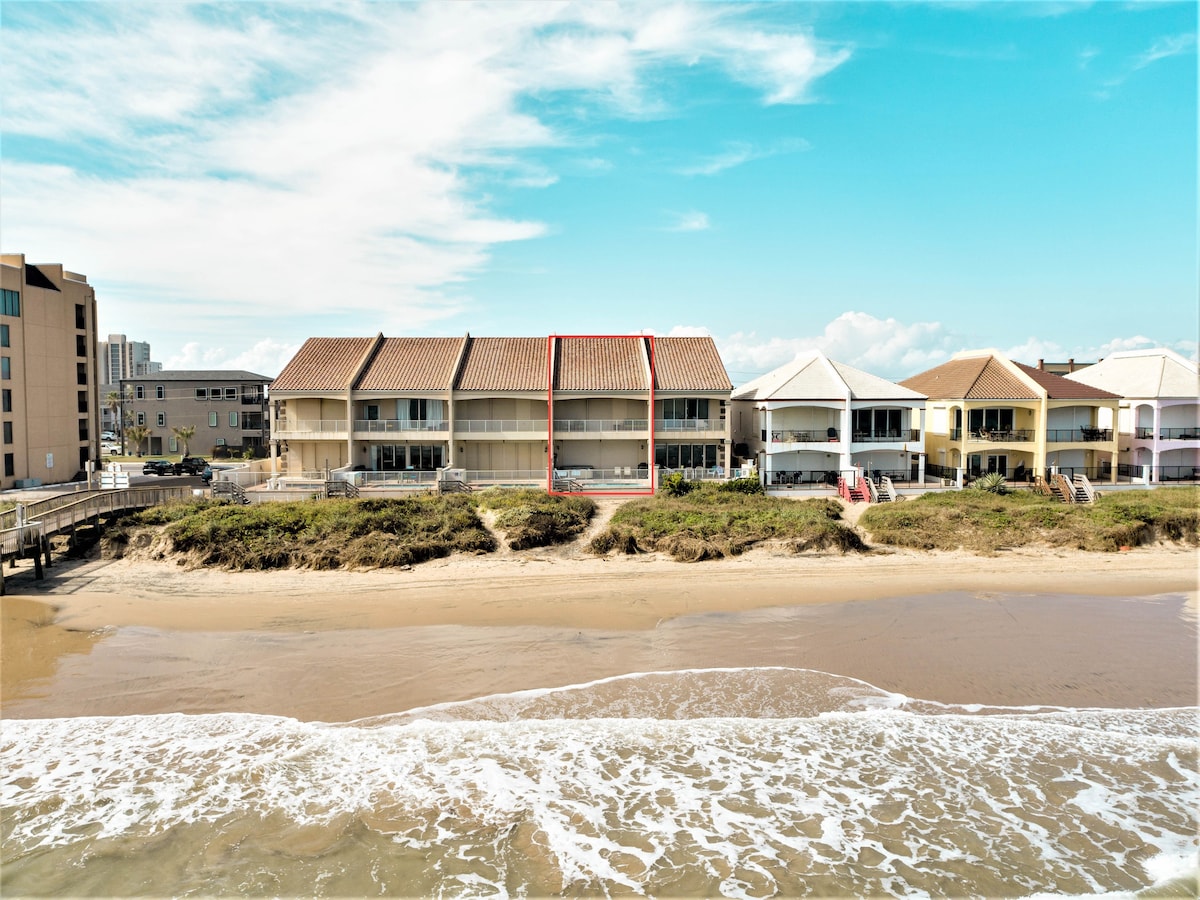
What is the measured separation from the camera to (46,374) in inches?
1674

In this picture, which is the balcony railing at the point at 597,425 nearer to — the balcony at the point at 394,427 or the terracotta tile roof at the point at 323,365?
the balcony at the point at 394,427

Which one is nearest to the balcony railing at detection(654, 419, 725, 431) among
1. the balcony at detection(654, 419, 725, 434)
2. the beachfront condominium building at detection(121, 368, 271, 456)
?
the balcony at detection(654, 419, 725, 434)

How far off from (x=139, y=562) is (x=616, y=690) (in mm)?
18740

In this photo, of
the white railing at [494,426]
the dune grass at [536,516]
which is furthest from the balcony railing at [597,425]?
the dune grass at [536,516]

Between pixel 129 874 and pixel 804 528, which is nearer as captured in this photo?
pixel 129 874

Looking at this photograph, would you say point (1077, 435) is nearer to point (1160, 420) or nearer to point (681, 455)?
point (1160, 420)

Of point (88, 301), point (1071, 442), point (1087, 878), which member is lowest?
point (1087, 878)

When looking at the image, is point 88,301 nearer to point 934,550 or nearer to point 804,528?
point 804,528

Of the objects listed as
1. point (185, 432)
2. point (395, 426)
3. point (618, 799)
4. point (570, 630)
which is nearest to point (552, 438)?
point (395, 426)

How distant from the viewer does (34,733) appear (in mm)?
13672

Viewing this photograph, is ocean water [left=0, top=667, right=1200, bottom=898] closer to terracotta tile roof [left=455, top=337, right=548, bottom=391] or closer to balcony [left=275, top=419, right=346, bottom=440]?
balcony [left=275, top=419, right=346, bottom=440]

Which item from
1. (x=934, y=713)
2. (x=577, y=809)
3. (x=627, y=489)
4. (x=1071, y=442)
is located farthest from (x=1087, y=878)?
(x=1071, y=442)

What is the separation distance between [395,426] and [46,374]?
2168cm

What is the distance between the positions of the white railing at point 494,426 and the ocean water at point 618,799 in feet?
78.9
